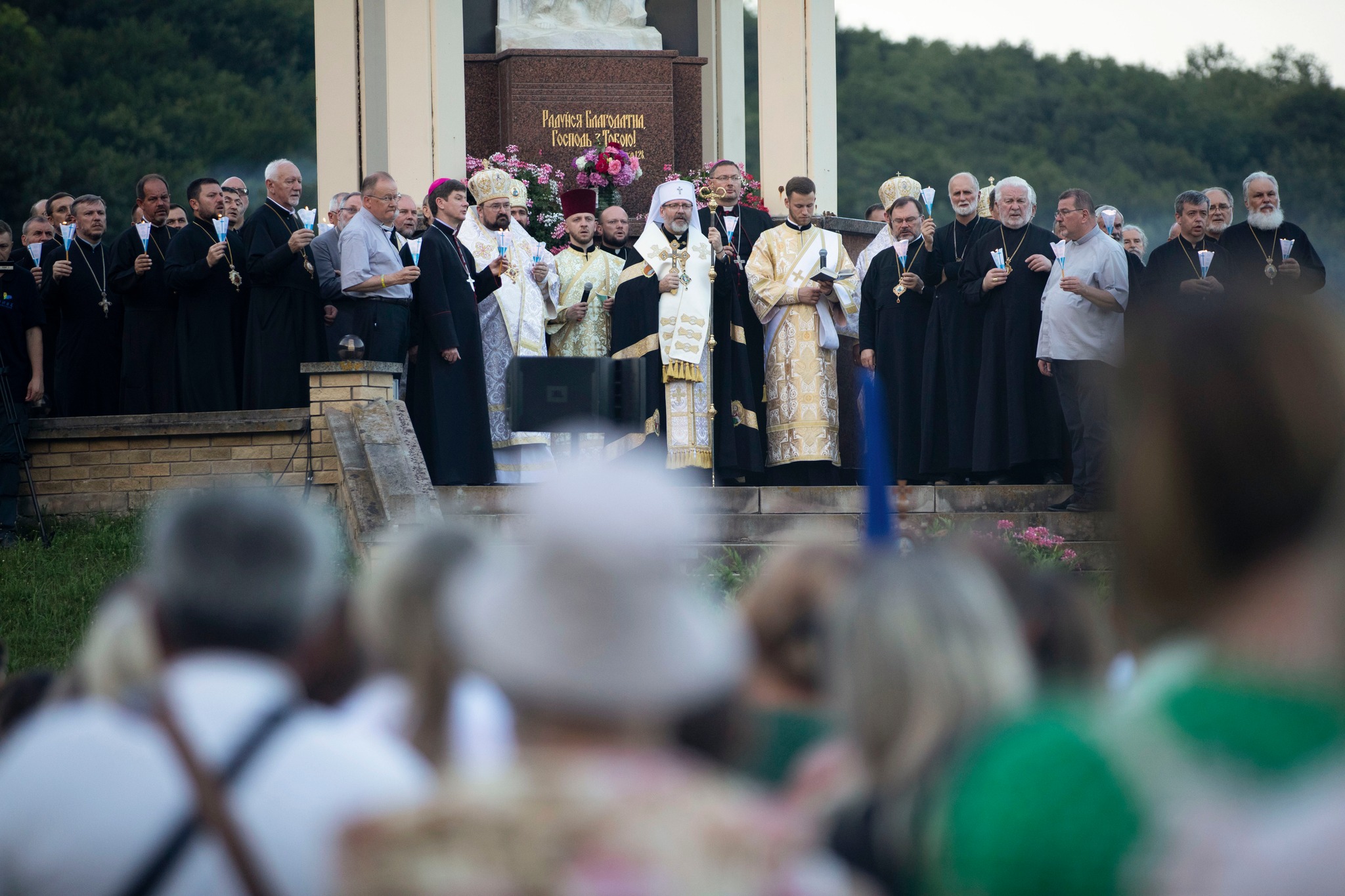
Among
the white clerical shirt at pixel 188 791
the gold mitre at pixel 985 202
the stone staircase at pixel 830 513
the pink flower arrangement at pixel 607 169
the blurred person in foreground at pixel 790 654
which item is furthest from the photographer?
the pink flower arrangement at pixel 607 169

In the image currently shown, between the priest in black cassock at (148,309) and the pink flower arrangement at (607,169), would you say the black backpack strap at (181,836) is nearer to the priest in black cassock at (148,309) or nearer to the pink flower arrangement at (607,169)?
the priest in black cassock at (148,309)

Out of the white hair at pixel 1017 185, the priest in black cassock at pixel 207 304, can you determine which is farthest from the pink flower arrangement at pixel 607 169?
the white hair at pixel 1017 185

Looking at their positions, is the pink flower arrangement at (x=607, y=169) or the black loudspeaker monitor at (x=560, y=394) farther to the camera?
the pink flower arrangement at (x=607, y=169)

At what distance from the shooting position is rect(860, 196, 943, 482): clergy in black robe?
38.4 feet

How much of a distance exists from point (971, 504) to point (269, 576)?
8.25 m

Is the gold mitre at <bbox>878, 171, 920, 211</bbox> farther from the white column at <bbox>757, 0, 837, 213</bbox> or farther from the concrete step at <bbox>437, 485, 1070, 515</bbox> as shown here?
the concrete step at <bbox>437, 485, 1070, 515</bbox>

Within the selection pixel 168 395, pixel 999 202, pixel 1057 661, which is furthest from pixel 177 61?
pixel 1057 661

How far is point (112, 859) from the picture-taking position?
2.21 metres

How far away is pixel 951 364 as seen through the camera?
11352 millimetres

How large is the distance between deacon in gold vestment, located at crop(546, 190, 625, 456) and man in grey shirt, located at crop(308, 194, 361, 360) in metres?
1.80

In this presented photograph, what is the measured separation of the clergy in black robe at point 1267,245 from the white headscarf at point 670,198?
3.70m

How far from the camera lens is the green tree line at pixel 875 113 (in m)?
31.3

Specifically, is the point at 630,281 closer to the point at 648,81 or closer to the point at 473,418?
the point at 473,418

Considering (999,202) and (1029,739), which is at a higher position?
(999,202)
